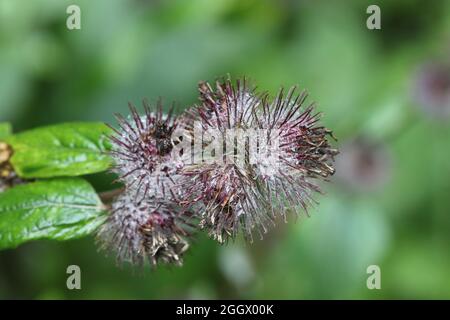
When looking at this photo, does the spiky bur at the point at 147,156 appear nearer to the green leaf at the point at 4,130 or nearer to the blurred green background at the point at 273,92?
the green leaf at the point at 4,130

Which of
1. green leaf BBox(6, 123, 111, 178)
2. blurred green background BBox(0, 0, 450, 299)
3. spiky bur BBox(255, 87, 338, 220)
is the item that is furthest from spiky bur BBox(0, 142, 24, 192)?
blurred green background BBox(0, 0, 450, 299)

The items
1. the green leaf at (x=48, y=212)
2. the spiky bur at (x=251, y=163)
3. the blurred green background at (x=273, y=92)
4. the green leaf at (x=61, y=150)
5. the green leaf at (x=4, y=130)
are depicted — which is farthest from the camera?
the blurred green background at (x=273, y=92)

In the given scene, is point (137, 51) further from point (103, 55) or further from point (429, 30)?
point (429, 30)

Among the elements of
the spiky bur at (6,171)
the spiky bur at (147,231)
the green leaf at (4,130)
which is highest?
the green leaf at (4,130)

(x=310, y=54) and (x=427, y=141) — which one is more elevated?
(x=310, y=54)

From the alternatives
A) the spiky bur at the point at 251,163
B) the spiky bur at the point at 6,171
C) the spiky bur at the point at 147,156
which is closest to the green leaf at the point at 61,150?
the spiky bur at the point at 6,171
